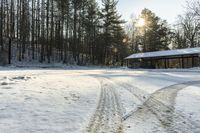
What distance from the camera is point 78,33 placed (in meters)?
62.1

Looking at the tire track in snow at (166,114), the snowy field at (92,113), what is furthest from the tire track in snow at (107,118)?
the tire track in snow at (166,114)

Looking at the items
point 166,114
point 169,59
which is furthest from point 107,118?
point 169,59

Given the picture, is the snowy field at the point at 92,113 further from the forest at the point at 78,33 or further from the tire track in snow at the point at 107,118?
the forest at the point at 78,33

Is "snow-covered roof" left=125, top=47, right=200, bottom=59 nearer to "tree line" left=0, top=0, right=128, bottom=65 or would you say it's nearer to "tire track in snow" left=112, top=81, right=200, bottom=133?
"tree line" left=0, top=0, right=128, bottom=65

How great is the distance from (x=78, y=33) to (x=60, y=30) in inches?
176

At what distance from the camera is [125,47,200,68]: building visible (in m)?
48.7

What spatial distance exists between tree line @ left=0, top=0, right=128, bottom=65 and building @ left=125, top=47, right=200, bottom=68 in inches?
401

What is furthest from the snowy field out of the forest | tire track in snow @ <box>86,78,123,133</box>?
the forest

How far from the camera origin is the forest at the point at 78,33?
52.8 m

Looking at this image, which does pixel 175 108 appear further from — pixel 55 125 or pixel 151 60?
pixel 151 60

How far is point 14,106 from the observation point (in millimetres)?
9031

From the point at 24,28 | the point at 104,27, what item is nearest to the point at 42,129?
the point at 24,28

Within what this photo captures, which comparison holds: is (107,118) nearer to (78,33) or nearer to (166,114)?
(166,114)

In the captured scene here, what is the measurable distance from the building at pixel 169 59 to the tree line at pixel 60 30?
10187 mm
